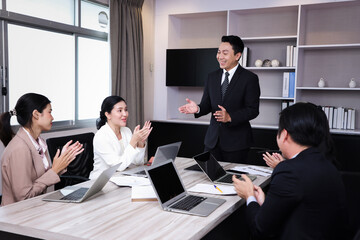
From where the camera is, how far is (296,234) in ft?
5.09

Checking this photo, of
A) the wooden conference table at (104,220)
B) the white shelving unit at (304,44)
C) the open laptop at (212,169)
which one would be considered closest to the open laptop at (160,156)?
the open laptop at (212,169)

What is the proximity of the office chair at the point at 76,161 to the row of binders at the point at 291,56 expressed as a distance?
9.25 feet

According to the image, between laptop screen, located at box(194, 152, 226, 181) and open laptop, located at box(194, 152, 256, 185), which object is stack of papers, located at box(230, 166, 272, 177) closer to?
open laptop, located at box(194, 152, 256, 185)

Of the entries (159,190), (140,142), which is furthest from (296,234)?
(140,142)

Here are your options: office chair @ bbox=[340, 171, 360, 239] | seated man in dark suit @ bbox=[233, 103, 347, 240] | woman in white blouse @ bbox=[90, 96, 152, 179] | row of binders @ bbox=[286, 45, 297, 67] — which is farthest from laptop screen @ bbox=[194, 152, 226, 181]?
row of binders @ bbox=[286, 45, 297, 67]

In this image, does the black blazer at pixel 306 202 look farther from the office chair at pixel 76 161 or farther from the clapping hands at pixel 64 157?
the office chair at pixel 76 161

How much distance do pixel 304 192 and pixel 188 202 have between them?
24.0 inches

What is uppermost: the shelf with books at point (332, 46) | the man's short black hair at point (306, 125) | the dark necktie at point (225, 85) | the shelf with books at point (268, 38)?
the shelf with books at point (268, 38)

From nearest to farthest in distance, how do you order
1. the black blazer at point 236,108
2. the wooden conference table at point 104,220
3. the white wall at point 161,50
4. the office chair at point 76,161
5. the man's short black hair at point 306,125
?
the wooden conference table at point 104,220
the man's short black hair at point 306,125
the office chair at point 76,161
the black blazer at point 236,108
the white wall at point 161,50

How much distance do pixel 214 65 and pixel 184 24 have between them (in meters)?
1.07

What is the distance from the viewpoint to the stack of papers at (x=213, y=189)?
83.9 inches

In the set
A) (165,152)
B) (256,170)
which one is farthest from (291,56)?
(165,152)

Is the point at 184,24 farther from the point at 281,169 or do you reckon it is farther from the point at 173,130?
the point at 281,169

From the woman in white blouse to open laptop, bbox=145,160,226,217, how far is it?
0.77 m
